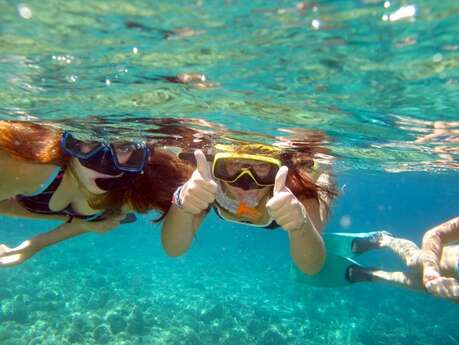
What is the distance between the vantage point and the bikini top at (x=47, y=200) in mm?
6168

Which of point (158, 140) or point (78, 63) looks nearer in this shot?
point (78, 63)

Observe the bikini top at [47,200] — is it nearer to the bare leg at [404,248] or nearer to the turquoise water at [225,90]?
the turquoise water at [225,90]

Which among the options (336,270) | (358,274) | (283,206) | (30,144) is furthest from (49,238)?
(358,274)

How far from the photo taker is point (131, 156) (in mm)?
5785

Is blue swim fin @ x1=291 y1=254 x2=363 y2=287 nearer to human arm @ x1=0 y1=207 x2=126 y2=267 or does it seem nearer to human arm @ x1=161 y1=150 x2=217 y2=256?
human arm @ x1=161 y1=150 x2=217 y2=256

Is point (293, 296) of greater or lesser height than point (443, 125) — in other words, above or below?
below

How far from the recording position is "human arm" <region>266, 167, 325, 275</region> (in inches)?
162

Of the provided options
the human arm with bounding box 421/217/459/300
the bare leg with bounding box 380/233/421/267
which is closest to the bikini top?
the human arm with bounding box 421/217/459/300

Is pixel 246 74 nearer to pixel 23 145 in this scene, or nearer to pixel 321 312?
pixel 23 145

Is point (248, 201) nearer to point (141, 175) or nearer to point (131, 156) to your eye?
point (141, 175)

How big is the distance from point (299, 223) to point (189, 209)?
131 cm

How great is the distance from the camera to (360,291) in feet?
90.9

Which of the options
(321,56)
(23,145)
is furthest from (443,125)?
(23,145)

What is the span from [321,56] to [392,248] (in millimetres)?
6706
